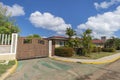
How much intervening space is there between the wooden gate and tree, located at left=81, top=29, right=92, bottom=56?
7276 millimetres

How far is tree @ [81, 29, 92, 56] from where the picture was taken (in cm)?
2483

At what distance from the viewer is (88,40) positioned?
974 inches

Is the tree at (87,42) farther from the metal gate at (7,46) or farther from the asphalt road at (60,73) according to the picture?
the metal gate at (7,46)

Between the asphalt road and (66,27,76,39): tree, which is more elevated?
(66,27,76,39): tree

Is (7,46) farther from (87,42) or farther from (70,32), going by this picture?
(70,32)

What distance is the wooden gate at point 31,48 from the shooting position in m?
16.3

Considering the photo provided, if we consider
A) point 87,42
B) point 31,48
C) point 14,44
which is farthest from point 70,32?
point 14,44

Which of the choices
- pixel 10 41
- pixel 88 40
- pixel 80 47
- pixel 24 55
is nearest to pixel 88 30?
pixel 88 40

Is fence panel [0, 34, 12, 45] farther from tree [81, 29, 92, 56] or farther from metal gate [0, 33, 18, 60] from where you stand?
tree [81, 29, 92, 56]

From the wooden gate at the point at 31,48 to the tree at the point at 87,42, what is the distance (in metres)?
7.28

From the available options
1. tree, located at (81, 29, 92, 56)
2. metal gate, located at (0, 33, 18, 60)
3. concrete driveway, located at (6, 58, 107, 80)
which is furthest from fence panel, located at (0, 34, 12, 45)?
tree, located at (81, 29, 92, 56)

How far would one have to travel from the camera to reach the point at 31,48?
58.0 feet

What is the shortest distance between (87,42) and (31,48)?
1036 cm

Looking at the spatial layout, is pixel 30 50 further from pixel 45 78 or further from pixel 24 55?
pixel 45 78
